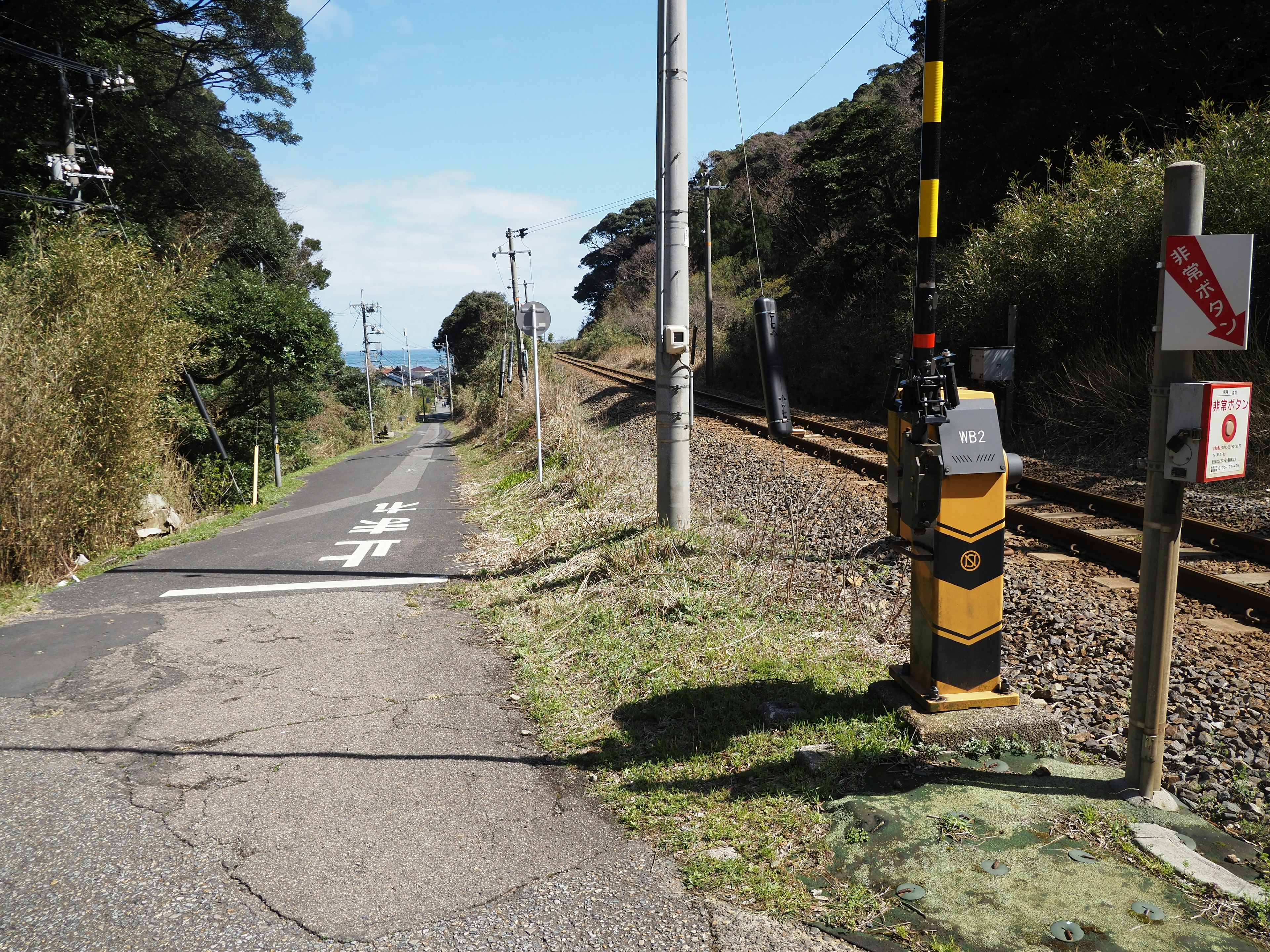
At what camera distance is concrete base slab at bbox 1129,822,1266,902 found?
261 cm

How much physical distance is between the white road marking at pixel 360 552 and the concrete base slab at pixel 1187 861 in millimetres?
7553

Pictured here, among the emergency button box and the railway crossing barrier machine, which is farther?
the railway crossing barrier machine

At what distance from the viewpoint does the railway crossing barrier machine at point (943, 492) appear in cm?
347

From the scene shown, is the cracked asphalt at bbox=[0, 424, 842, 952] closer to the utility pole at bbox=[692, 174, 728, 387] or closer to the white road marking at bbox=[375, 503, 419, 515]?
the white road marking at bbox=[375, 503, 419, 515]

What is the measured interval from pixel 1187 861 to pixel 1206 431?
1533mm

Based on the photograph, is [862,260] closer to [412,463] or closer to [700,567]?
[412,463]

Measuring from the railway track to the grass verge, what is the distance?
1.98 metres

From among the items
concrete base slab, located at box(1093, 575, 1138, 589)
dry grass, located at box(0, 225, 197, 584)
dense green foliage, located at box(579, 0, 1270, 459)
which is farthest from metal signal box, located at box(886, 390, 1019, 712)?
dry grass, located at box(0, 225, 197, 584)

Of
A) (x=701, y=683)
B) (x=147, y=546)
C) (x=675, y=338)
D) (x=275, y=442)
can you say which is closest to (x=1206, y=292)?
(x=701, y=683)

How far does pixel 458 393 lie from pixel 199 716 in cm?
5925

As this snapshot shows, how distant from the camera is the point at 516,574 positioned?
25.2 ft

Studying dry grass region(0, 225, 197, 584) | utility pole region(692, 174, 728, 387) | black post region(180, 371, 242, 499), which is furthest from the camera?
utility pole region(692, 174, 728, 387)

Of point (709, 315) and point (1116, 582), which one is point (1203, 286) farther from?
point (709, 315)

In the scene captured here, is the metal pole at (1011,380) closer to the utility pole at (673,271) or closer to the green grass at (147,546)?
the utility pole at (673,271)
